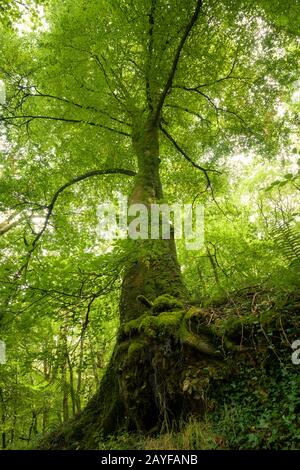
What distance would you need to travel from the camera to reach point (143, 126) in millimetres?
7328

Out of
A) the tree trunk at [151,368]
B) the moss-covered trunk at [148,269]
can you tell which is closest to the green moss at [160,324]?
the tree trunk at [151,368]

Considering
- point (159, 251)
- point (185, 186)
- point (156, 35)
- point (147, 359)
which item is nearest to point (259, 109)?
point (185, 186)

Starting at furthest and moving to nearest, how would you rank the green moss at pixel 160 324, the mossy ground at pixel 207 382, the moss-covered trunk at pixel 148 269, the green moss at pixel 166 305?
the moss-covered trunk at pixel 148 269, the green moss at pixel 166 305, the green moss at pixel 160 324, the mossy ground at pixel 207 382

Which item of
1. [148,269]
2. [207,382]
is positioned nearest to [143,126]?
[148,269]

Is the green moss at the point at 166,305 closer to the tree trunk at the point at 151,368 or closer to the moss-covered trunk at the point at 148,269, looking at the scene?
the tree trunk at the point at 151,368

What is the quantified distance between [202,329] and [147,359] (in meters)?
0.69

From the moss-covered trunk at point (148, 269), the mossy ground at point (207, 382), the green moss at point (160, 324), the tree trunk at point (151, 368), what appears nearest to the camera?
the mossy ground at point (207, 382)

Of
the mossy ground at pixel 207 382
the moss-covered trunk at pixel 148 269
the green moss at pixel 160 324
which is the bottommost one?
the mossy ground at pixel 207 382

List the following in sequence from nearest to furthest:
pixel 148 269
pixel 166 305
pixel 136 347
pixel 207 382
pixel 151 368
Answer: pixel 207 382 → pixel 151 368 → pixel 136 347 → pixel 166 305 → pixel 148 269

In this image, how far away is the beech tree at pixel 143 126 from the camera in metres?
3.69

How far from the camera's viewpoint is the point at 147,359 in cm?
368

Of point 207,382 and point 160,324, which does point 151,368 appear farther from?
point 207,382

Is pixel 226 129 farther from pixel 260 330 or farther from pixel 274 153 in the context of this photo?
pixel 260 330

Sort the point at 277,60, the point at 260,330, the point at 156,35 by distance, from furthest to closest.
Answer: the point at 277,60 → the point at 156,35 → the point at 260,330
